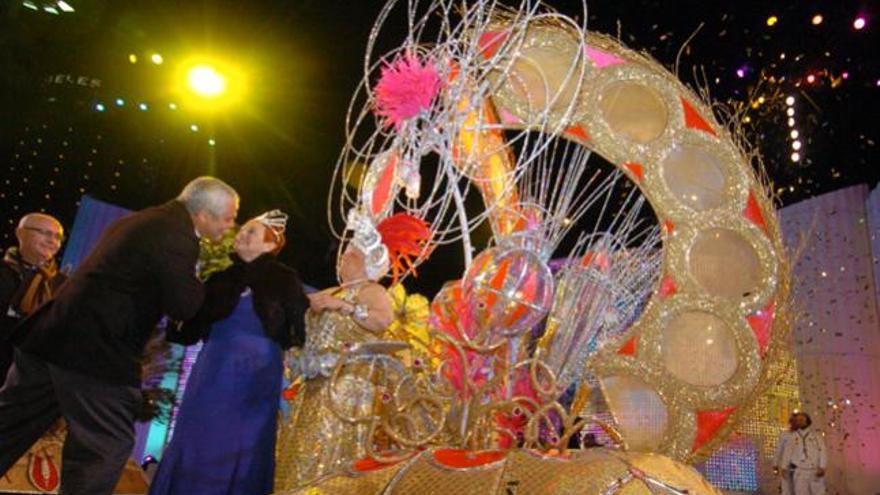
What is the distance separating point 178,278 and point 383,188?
1.27m

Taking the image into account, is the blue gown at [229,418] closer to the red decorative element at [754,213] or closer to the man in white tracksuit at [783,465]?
the red decorative element at [754,213]

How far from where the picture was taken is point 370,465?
1497 mm

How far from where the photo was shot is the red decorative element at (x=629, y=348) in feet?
9.43

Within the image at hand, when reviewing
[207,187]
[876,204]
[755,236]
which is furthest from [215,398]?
[876,204]

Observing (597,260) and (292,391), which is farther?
(597,260)

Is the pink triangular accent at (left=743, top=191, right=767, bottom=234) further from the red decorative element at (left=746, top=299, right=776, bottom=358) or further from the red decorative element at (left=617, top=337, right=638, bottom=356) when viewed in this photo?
the red decorative element at (left=617, top=337, right=638, bottom=356)

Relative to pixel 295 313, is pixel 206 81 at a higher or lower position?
higher

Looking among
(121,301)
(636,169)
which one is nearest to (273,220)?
(121,301)

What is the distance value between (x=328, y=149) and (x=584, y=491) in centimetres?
571

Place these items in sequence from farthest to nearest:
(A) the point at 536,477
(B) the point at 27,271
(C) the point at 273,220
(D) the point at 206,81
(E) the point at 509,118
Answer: (D) the point at 206,81
(B) the point at 27,271
(E) the point at 509,118
(C) the point at 273,220
(A) the point at 536,477

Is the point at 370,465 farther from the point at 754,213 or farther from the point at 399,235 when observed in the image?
the point at 754,213

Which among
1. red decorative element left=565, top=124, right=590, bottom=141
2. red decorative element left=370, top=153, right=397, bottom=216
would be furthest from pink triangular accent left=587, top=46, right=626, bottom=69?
red decorative element left=370, top=153, right=397, bottom=216

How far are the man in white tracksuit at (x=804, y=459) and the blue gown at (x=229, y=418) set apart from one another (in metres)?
4.91

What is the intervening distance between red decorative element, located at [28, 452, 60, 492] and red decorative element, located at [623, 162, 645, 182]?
149 inches
